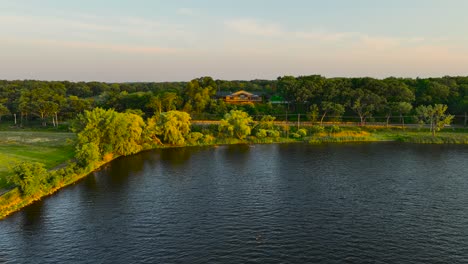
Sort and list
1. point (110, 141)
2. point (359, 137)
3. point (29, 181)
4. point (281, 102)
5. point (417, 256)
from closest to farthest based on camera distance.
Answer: point (417, 256)
point (29, 181)
point (110, 141)
point (359, 137)
point (281, 102)

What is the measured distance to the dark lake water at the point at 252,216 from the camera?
146 ft

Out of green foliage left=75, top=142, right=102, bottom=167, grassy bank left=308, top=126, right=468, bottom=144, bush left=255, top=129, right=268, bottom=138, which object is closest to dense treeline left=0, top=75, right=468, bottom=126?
grassy bank left=308, top=126, right=468, bottom=144

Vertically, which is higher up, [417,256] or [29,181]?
[29,181]

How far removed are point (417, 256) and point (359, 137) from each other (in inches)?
3726

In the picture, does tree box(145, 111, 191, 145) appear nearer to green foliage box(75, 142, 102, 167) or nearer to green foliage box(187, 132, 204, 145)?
green foliage box(187, 132, 204, 145)

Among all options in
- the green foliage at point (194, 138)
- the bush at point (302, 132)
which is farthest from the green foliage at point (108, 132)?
the bush at point (302, 132)

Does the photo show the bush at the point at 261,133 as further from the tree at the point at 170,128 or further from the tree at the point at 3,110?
the tree at the point at 3,110

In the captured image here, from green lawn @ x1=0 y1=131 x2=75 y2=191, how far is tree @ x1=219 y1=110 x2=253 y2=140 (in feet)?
168

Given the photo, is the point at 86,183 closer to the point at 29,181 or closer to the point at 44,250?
the point at 29,181

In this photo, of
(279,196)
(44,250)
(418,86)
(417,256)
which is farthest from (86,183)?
(418,86)

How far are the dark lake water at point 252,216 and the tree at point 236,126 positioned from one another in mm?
37568

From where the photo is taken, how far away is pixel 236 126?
130m

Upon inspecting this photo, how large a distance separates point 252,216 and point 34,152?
223 feet

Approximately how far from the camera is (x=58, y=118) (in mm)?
173625
